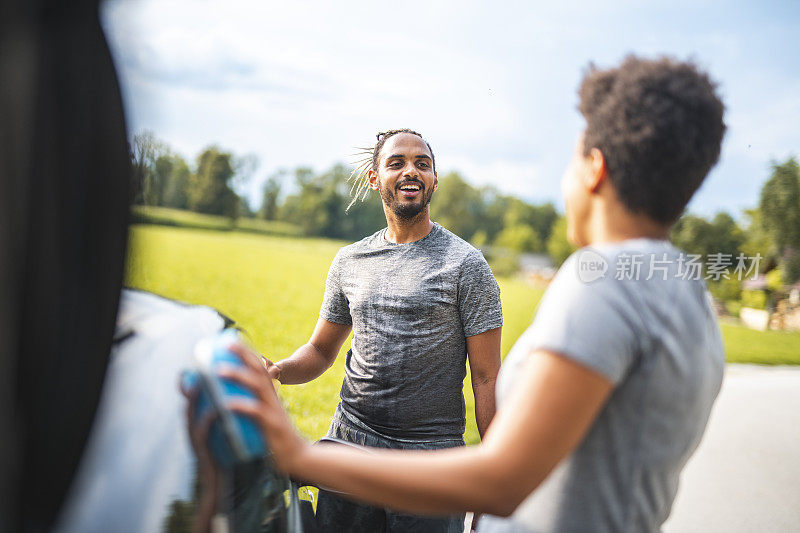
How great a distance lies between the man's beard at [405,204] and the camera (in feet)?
8.45

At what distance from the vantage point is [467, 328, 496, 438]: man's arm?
2365 mm

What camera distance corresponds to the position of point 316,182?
65.1 m

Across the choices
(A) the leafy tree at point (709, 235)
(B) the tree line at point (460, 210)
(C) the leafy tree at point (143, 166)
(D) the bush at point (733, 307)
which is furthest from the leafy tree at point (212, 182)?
(C) the leafy tree at point (143, 166)

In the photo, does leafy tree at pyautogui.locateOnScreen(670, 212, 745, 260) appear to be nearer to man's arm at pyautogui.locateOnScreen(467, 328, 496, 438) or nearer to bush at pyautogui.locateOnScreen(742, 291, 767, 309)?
bush at pyautogui.locateOnScreen(742, 291, 767, 309)

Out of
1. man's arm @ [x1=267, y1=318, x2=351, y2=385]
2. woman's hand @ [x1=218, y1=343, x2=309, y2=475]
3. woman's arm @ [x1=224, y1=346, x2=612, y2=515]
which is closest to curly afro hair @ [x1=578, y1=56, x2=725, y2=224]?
woman's arm @ [x1=224, y1=346, x2=612, y2=515]

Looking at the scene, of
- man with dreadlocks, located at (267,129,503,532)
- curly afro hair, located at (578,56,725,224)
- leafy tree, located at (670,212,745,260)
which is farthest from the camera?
leafy tree, located at (670,212,745,260)

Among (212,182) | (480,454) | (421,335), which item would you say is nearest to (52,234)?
(480,454)

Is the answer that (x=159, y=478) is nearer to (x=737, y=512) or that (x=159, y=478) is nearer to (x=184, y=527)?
(x=184, y=527)

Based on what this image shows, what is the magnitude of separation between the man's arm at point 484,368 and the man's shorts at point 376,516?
0.16 metres

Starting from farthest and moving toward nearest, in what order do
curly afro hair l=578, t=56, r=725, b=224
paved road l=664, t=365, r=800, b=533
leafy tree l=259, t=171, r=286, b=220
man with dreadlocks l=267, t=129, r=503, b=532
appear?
leafy tree l=259, t=171, r=286, b=220
paved road l=664, t=365, r=800, b=533
man with dreadlocks l=267, t=129, r=503, b=532
curly afro hair l=578, t=56, r=725, b=224

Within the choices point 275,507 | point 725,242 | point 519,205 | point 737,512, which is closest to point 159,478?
point 275,507

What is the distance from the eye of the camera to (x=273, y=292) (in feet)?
106

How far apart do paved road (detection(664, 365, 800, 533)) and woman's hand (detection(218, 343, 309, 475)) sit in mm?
3997

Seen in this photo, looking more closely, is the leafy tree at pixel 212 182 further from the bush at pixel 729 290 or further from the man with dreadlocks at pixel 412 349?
the man with dreadlocks at pixel 412 349
